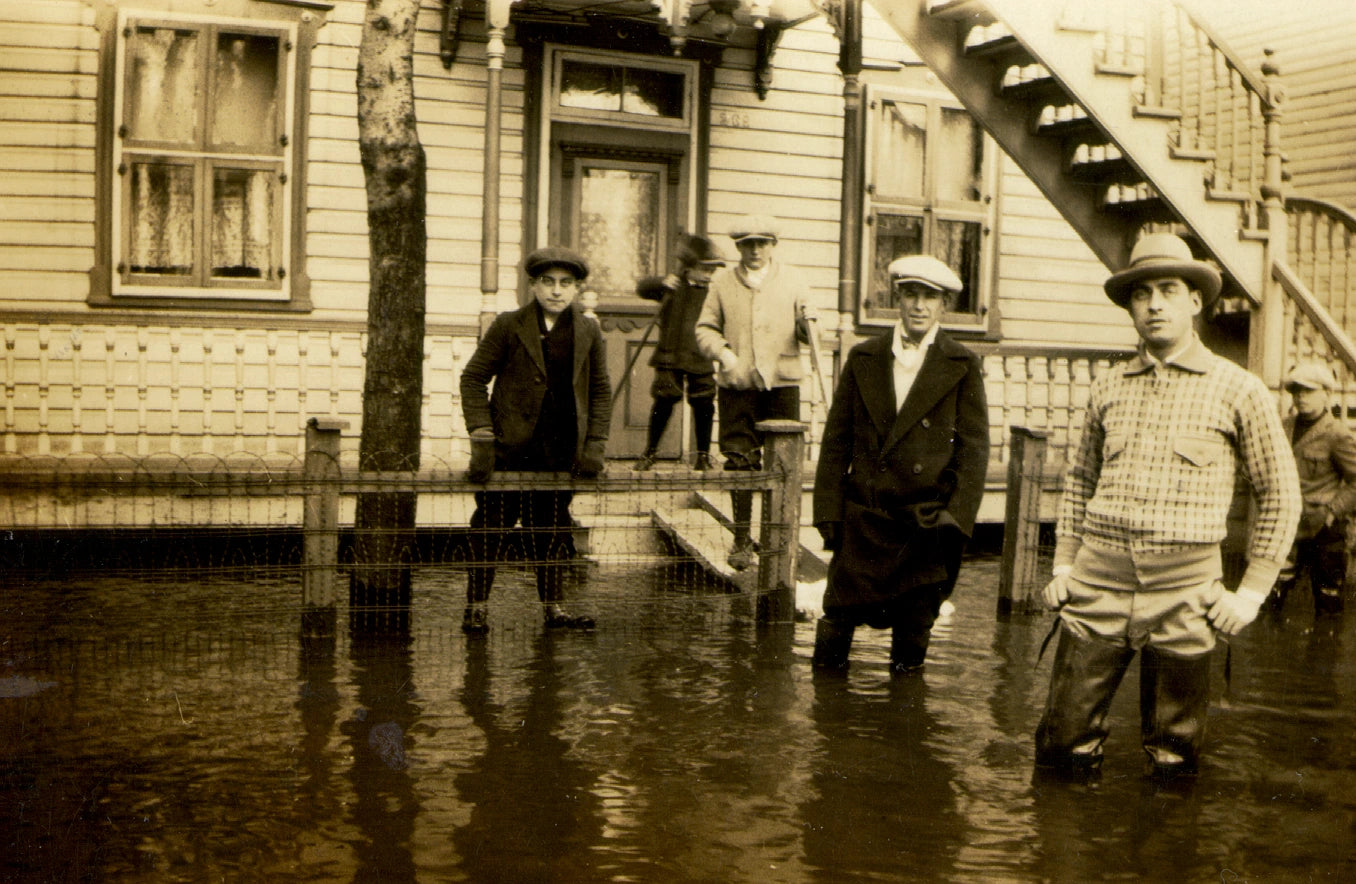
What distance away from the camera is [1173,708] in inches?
184

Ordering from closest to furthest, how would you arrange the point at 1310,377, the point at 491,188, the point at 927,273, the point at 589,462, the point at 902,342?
the point at 927,273 < the point at 902,342 < the point at 589,462 < the point at 1310,377 < the point at 491,188

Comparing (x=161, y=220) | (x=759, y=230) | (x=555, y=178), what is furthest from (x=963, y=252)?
(x=161, y=220)

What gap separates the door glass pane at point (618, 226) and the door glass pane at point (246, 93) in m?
2.57

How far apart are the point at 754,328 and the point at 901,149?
4.94 m

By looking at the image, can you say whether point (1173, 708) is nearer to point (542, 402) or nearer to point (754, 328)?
point (542, 402)

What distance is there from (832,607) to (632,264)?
6285 mm

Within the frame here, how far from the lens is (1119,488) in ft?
15.3

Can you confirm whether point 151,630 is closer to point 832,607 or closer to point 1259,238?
point 832,607

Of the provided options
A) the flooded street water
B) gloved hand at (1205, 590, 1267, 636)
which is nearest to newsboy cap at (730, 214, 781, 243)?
the flooded street water

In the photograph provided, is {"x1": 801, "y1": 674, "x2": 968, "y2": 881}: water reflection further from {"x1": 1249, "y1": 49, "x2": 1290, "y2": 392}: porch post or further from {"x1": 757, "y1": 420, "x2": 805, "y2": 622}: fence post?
{"x1": 1249, "y1": 49, "x2": 1290, "y2": 392}: porch post

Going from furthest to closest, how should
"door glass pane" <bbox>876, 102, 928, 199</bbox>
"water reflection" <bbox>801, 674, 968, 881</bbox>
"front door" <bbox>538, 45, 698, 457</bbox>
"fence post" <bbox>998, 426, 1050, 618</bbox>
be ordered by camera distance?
"door glass pane" <bbox>876, 102, 928, 199</bbox>, "front door" <bbox>538, 45, 698, 457</bbox>, "fence post" <bbox>998, 426, 1050, 618</bbox>, "water reflection" <bbox>801, 674, 968, 881</bbox>

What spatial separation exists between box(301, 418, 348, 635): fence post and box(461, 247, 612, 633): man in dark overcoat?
2.20 ft

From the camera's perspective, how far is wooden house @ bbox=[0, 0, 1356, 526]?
984 cm

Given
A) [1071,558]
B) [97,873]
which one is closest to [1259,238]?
[1071,558]
